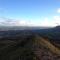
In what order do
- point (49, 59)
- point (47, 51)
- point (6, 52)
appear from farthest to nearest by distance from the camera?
point (6, 52) < point (47, 51) < point (49, 59)

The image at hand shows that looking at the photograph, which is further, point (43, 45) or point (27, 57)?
point (43, 45)

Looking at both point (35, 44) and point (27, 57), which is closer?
point (27, 57)

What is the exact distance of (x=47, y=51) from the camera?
28062 millimetres

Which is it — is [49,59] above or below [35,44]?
below

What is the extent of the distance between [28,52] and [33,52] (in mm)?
712

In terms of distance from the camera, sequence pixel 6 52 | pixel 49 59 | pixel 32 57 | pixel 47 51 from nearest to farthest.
→ pixel 32 57, pixel 49 59, pixel 47 51, pixel 6 52

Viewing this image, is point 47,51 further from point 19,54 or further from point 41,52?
point 19,54

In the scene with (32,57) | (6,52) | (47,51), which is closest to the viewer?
(32,57)

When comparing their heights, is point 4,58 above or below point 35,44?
below

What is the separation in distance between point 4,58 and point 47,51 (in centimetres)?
662

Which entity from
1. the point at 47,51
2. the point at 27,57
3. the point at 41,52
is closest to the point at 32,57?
the point at 27,57

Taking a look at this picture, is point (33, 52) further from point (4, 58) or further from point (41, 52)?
point (4, 58)

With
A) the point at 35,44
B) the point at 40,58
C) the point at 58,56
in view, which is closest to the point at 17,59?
the point at 40,58

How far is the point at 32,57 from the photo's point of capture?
24.1 metres
